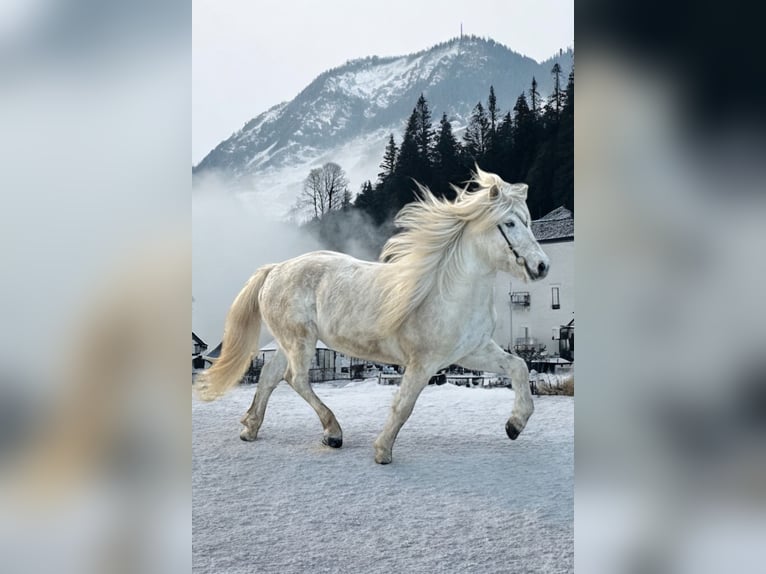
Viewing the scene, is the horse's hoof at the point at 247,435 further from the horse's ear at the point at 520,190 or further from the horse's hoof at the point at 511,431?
the horse's ear at the point at 520,190

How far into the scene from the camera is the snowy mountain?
2.66 m

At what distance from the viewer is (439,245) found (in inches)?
102

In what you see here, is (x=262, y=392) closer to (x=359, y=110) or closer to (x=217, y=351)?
(x=217, y=351)

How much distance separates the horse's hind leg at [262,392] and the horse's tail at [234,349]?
0.11 metres

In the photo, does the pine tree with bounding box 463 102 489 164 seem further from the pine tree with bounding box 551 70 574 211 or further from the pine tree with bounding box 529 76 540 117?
the pine tree with bounding box 551 70 574 211

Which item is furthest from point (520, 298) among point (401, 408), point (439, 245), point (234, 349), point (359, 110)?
point (234, 349)

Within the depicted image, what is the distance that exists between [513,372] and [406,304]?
50 cm

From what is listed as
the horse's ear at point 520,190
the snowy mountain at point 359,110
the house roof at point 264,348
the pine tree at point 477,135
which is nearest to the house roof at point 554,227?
the horse's ear at point 520,190
